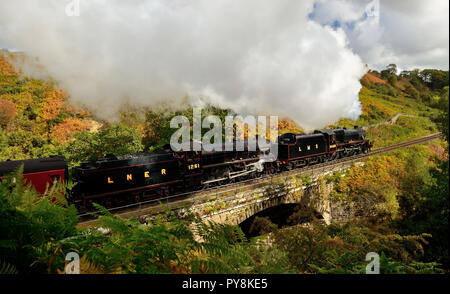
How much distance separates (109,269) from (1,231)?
0.95 meters

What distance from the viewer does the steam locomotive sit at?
34.2ft

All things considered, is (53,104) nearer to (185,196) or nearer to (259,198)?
(185,196)

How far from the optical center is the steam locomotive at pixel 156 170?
34.2 feet

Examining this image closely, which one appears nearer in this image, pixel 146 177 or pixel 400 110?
pixel 146 177

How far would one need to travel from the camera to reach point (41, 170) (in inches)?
395

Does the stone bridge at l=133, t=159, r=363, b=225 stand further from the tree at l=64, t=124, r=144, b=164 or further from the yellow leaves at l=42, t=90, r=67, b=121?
the yellow leaves at l=42, t=90, r=67, b=121

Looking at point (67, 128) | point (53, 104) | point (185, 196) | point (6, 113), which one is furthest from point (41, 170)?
point (53, 104)

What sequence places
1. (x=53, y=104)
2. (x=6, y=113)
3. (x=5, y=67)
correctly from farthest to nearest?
(x=5, y=67)
(x=53, y=104)
(x=6, y=113)

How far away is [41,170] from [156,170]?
468 cm

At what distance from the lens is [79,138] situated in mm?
16703

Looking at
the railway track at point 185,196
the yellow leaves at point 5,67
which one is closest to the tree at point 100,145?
the railway track at point 185,196

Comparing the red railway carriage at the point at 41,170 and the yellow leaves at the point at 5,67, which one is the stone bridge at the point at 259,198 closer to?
the red railway carriage at the point at 41,170
